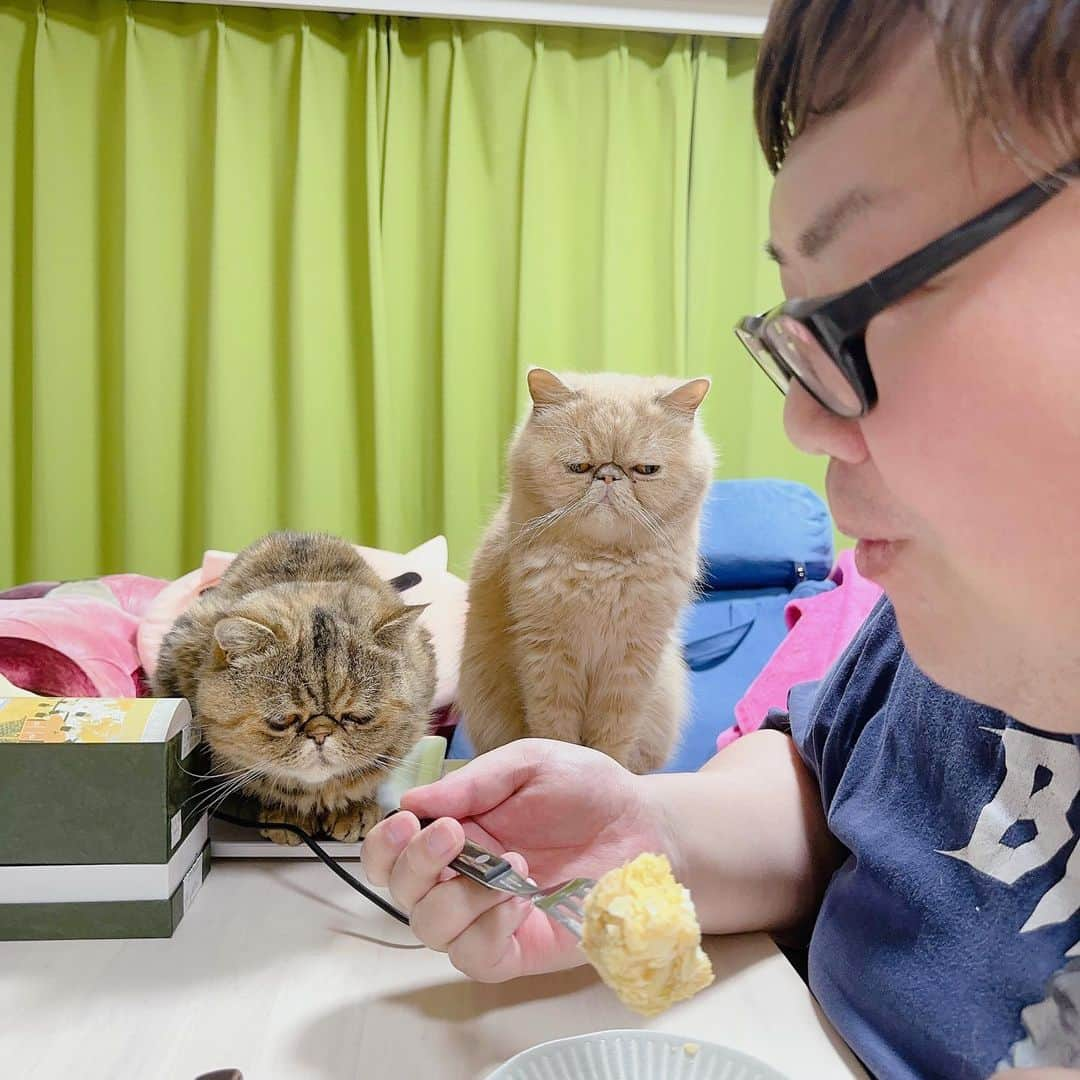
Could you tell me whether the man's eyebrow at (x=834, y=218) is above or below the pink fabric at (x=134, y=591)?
above

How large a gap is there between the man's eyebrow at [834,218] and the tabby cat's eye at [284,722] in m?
0.78

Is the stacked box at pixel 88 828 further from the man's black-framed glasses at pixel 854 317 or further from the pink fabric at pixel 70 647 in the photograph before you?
the man's black-framed glasses at pixel 854 317

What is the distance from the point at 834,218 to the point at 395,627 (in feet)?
2.70

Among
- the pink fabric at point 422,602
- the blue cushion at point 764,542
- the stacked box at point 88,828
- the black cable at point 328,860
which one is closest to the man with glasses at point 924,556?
the black cable at point 328,860

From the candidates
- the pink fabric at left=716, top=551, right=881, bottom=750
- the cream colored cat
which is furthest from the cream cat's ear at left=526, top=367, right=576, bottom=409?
the pink fabric at left=716, top=551, right=881, bottom=750

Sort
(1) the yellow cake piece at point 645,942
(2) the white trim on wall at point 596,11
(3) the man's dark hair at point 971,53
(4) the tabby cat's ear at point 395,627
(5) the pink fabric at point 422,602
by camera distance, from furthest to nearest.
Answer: (2) the white trim on wall at point 596,11 < (5) the pink fabric at point 422,602 < (4) the tabby cat's ear at point 395,627 < (1) the yellow cake piece at point 645,942 < (3) the man's dark hair at point 971,53

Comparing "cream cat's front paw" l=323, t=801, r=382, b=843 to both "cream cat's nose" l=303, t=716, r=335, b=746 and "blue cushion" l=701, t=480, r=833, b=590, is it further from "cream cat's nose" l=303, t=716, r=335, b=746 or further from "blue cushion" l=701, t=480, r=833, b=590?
"blue cushion" l=701, t=480, r=833, b=590

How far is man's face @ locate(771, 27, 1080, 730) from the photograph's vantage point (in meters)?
0.40

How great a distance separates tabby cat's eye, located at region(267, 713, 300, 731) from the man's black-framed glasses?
717 millimetres

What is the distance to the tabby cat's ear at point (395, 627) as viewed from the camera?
114cm

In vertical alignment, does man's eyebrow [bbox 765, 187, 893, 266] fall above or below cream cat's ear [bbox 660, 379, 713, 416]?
above

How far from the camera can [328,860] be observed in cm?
95

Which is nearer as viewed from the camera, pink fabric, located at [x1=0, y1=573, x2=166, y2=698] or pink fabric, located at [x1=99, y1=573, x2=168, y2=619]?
pink fabric, located at [x1=0, y1=573, x2=166, y2=698]

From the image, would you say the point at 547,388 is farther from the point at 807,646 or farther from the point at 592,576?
the point at 807,646
